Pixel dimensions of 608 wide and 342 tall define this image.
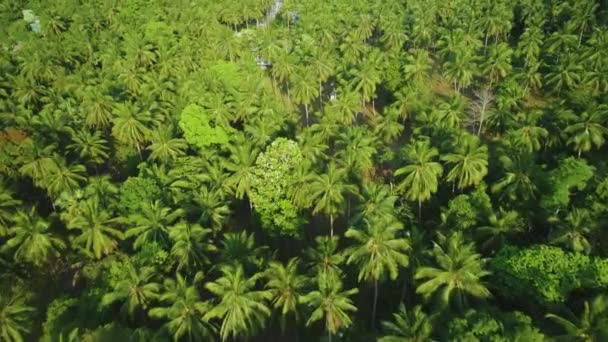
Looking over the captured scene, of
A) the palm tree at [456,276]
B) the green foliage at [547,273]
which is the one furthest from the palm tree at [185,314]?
the green foliage at [547,273]

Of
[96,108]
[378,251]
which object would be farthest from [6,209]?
[378,251]

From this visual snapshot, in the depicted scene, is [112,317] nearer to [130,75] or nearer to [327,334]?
[327,334]

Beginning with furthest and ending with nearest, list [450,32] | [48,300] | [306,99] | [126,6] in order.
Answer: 1. [126,6]
2. [450,32]
3. [306,99]
4. [48,300]

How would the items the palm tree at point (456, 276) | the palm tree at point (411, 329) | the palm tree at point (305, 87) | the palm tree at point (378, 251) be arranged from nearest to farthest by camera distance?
the palm tree at point (411, 329) < the palm tree at point (456, 276) < the palm tree at point (378, 251) < the palm tree at point (305, 87)

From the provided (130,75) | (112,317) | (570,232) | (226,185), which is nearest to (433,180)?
(570,232)

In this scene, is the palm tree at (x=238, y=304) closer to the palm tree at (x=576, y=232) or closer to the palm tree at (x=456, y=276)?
the palm tree at (x=456, y=276)

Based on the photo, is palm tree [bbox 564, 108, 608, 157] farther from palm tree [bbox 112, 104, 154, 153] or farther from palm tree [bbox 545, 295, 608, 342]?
palm tree [bbox 112, 104, 154, 153]

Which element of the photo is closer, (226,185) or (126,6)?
(226,185)
